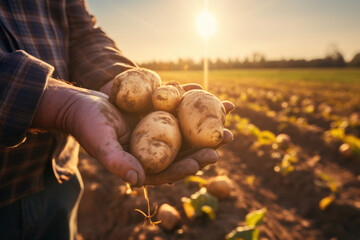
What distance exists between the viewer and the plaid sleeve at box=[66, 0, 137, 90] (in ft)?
5.72

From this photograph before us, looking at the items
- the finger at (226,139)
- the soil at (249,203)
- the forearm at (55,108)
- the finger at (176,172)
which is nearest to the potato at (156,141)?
the finger at (176,172)

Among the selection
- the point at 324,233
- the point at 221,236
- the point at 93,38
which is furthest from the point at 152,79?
the point at 324,233

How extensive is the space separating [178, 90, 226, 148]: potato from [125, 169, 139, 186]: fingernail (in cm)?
52

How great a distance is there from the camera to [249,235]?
234 centimetres

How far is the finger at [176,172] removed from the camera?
118 centimetres

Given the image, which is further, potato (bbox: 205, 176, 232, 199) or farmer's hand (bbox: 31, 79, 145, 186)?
potato (bbox: 205, 176, 232, 199)

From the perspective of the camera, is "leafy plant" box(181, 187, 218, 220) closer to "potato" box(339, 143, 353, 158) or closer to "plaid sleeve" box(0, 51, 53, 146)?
"plaid sleeve" box(0, 51, 53, 146)

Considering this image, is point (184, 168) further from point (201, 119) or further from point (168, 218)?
point (168, 218)

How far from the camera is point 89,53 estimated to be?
1.84m

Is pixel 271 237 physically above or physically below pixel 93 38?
below

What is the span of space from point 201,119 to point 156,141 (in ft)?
1.01

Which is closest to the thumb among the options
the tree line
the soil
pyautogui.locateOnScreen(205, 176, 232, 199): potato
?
the soil

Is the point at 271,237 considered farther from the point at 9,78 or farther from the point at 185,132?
the point at 9,78

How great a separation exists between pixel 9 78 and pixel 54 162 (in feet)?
2.35
